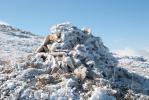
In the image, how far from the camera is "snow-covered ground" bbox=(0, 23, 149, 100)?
60.3ft

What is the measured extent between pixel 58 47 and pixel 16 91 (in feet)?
17.5

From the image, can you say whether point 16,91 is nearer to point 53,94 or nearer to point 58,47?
point 53,94

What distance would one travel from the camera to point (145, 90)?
870 inches

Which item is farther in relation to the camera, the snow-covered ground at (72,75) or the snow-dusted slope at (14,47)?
the snow-dusted slope at (14,47)

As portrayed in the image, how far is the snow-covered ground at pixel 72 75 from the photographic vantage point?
60.3 feet

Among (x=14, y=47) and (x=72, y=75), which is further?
(x=14, y=47)

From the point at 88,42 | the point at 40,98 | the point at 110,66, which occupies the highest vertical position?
the point at 88,42

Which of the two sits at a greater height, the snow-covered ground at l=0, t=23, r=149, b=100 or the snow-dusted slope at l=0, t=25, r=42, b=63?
the snow-dusted slope at l=0, t=25, r=42, b=63

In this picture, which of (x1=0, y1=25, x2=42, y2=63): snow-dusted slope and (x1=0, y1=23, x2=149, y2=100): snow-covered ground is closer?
(x1=0, y1=23, x2=149, y2=100): snow-covered ground

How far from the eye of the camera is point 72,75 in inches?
792

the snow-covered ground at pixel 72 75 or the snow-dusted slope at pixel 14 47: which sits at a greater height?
the snow-dusted slope at pixel 14 47

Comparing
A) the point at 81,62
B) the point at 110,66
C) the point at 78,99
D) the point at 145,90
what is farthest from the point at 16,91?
the point at 145,90

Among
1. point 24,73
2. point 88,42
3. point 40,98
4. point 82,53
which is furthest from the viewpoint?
point 88,42

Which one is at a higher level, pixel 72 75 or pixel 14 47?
pixel 14 47
